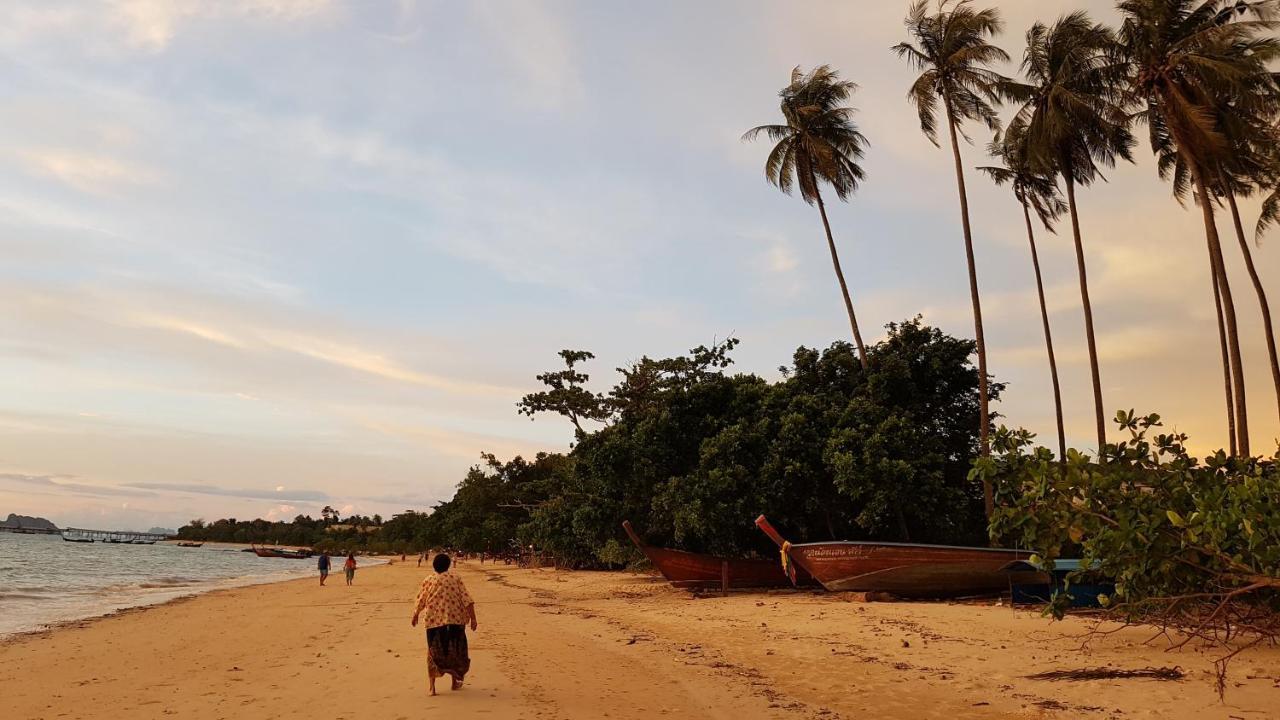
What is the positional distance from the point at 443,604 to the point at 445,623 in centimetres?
20

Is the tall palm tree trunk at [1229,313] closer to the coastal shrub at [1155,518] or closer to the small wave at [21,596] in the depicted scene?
the coastal shrub at [1155,518]

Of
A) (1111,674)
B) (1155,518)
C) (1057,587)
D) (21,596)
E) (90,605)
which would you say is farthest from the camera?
(21,596)

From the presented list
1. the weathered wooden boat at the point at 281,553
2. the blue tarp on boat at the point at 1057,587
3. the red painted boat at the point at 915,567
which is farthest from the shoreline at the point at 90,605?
the weathered wooden boat at the point at 281,553

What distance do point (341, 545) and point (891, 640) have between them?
125797 mm

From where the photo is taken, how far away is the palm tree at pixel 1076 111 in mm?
21328

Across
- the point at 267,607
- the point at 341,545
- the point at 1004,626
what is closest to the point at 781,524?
the point at 1004,626

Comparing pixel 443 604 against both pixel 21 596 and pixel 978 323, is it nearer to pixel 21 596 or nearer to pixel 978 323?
pixel 978 323

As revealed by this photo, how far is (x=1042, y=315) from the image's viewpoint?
27.0m

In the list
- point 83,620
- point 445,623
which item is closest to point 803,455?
point 445,623

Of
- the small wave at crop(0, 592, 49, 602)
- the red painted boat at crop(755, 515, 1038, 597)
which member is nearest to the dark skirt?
the red painted boat at crop(755, 515, 1038, 597)

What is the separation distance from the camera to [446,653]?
8109 millimetres

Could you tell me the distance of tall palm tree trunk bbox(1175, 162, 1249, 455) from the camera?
17953 millimetres

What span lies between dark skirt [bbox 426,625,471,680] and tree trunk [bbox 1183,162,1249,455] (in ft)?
61.3

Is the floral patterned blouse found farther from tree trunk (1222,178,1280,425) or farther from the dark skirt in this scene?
tree trunk (1222,178,1280,425)
